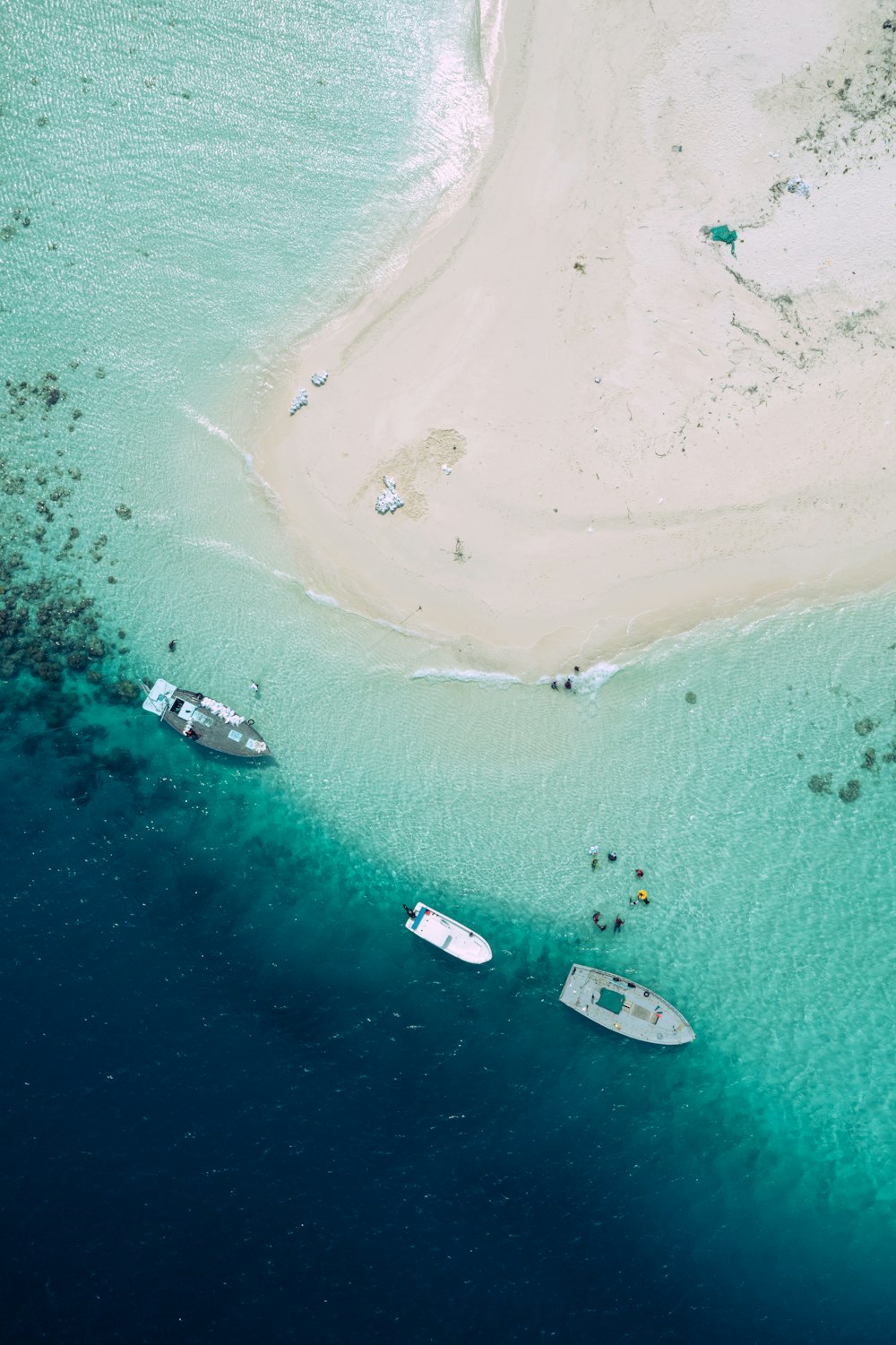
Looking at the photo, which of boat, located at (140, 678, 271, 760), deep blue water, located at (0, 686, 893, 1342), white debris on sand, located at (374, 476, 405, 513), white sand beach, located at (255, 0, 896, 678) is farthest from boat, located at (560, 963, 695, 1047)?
white debris on sand, located at (374, 476, 405, 513)

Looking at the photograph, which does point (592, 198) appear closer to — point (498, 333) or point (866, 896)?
point (498, 333)

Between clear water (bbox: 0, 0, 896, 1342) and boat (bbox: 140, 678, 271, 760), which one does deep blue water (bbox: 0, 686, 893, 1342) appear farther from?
boat (bbox: 140, 678, 271, 760)

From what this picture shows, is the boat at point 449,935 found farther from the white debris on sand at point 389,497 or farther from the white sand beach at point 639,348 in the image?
the white debris on sand at point 389,497

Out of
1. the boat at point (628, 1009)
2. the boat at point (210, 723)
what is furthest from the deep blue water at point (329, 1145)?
the boat at point (210, 723)

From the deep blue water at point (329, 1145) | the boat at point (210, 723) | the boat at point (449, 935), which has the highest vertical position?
the boat at point (210, 723)

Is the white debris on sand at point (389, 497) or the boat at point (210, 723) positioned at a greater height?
the white debris on sand at point (389, 497)

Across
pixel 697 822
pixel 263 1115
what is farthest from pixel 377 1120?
pixel 697 822
